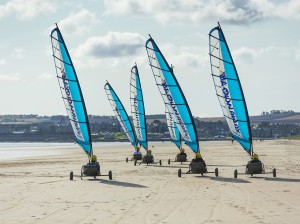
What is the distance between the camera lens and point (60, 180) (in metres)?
24.3

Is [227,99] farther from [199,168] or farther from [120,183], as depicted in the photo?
[120,183]

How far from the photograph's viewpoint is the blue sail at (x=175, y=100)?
95.5 feet

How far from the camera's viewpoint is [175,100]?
97.5ft

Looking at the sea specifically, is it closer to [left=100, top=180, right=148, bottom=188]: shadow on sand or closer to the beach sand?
[left=100, top=180, right=148, bottom=188]: shadow on sand

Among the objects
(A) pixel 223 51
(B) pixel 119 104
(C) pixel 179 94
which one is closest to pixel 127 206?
(A) pixel 223 51

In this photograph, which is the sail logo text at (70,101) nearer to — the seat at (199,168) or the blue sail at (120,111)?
the seat at (199,168)

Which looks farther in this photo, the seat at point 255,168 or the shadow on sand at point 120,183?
the seat at point 255,168

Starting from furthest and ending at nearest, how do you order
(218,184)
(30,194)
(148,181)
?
(148,181) → (218,184) → (30,194)

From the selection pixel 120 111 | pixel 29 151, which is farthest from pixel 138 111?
pixel 29 151

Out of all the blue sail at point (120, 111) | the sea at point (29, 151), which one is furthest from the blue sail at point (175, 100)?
the sea at point (29, 151)

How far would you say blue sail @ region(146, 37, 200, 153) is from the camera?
2911 centimetres

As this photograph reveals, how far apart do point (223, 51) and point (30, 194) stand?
11756 mm

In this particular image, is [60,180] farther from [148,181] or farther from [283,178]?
[283,178]

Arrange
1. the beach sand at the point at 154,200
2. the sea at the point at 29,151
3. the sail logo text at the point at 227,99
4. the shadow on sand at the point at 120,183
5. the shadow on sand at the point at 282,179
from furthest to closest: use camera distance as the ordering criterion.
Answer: the sea at the point at 29,151 < the sail logo text at the point at 227,99 < the shadow on sand at the point at 282,179 < the shadow on sand at the point at 120,183 < the beach sand at the point at 154,200
